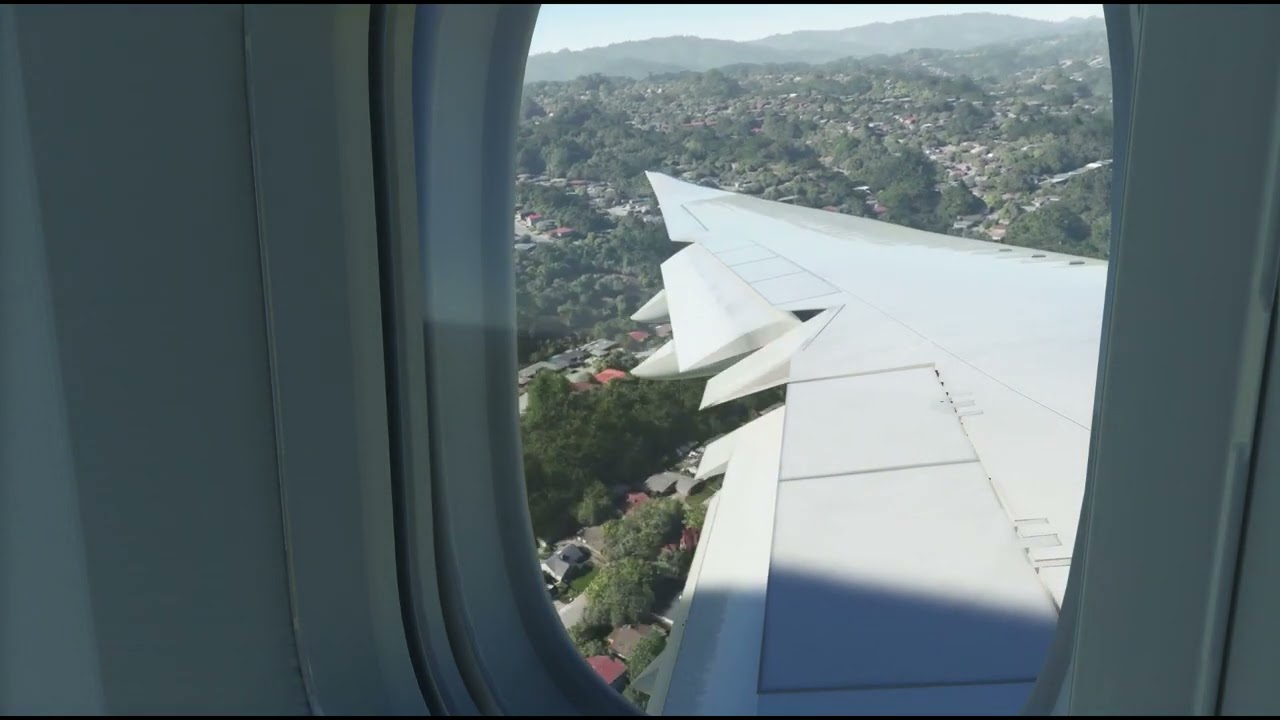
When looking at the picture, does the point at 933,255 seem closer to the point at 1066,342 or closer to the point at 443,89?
the point at 1066,342

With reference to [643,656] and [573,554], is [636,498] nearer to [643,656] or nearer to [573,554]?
[573,554]

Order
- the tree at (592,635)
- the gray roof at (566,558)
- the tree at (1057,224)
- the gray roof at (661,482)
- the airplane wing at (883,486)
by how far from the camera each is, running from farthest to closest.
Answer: the tree at (1057,224) < the gray roof at (661,482) < the gray roof at (566,558) < the tree at (592,635) < the airplane wing at (883,486)

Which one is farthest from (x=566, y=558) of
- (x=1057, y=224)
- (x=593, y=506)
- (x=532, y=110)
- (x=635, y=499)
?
(x=1057, y=224)

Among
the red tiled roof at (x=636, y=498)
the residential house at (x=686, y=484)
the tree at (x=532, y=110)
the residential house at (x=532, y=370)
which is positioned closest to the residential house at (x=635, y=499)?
the red tiled roof at (x=636, y=498)

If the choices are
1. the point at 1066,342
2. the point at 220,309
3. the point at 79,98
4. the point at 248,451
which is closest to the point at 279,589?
the point at 248,451

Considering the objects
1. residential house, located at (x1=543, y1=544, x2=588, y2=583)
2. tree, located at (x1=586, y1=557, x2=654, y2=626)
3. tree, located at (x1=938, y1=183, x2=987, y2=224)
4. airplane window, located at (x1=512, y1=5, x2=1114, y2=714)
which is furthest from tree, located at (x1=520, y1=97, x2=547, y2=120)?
tree, located at (x1=938, y1=183, x2=987, y2=224)

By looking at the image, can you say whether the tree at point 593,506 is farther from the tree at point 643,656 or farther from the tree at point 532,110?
the tree at point 532,110

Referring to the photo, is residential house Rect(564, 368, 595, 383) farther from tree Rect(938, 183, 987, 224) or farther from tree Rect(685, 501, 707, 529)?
tree Rect(938, 183, 987, 224)
